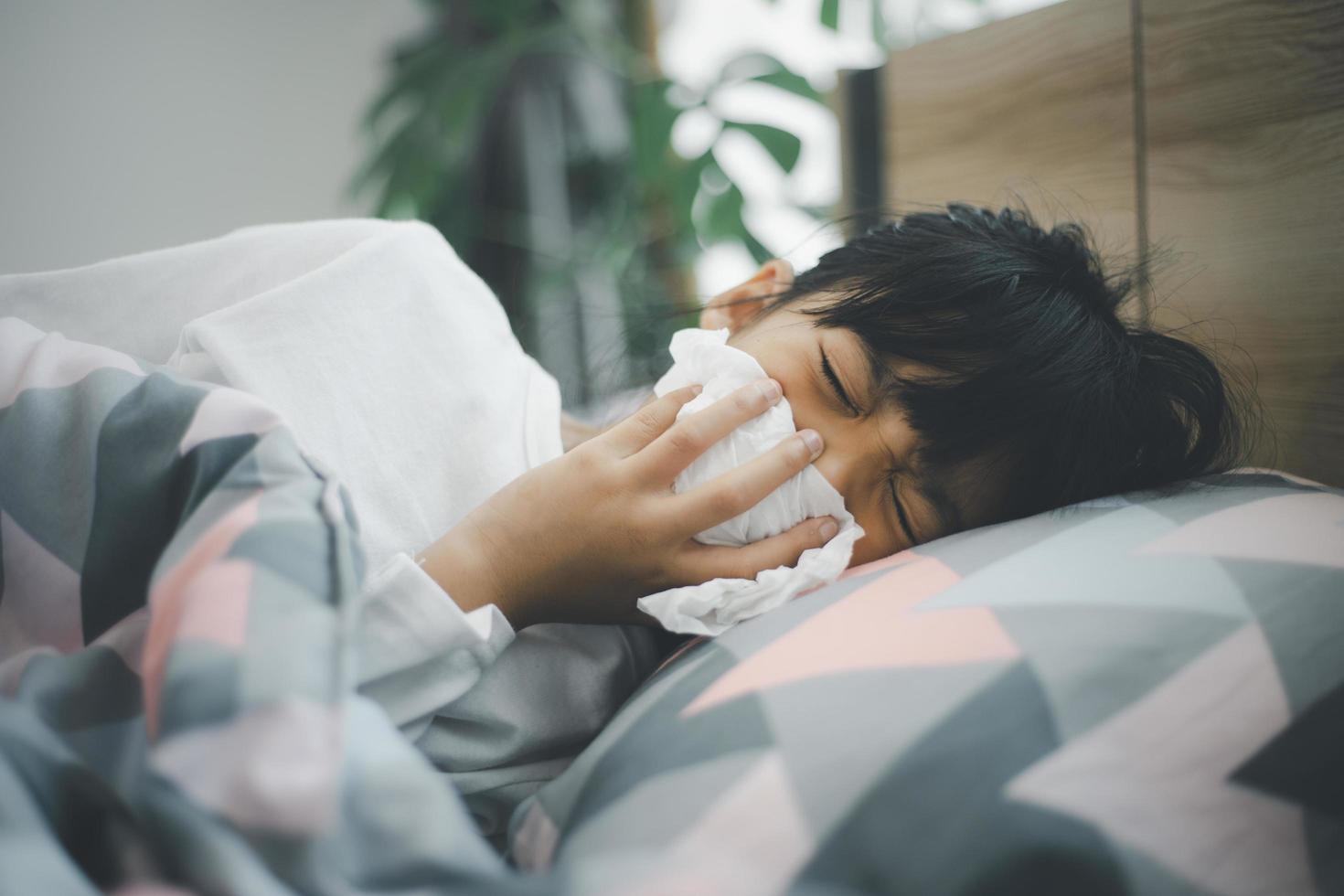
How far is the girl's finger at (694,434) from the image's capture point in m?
0.55

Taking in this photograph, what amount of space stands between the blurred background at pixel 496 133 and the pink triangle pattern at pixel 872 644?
24.6 inches

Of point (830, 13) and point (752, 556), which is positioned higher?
point (830, 13)

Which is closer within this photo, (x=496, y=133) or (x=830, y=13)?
(x=830, y=13)

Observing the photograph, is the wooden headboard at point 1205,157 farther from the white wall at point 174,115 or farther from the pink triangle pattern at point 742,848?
the white wall at point 174,115

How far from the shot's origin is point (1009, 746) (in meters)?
0.33

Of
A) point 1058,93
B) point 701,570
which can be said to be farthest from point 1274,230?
point 701,570

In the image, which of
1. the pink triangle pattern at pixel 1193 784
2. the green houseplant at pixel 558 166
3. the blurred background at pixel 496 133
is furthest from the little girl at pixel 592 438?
the green houseplant at pixel 558 166

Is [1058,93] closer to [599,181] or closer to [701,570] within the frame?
[701,570]

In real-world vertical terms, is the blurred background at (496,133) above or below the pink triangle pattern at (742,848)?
above

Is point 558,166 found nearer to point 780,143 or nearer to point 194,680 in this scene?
point 780,143

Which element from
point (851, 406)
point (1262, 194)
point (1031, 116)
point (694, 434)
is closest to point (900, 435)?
point (851, 406)

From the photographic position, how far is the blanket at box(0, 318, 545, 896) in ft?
0.90

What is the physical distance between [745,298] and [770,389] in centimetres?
24

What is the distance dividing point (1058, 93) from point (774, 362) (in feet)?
1.68
